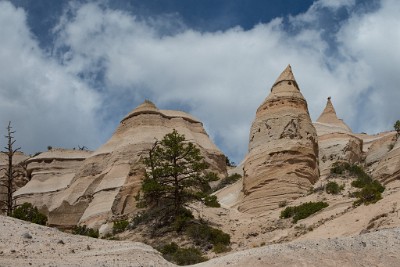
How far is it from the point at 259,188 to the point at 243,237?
5.65 meters

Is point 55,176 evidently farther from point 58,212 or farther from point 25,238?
point 25,238

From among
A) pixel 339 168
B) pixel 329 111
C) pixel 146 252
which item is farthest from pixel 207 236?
pixel 329 111

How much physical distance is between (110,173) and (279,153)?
1513 centimetres

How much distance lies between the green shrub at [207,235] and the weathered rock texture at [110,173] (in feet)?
37.5

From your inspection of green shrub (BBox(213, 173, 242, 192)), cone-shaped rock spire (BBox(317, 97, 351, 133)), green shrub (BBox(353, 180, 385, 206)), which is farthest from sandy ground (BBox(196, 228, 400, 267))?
cone-shaped rock spire (BBox(317, 97, 351, 133))

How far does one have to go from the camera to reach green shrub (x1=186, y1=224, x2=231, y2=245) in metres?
27.1

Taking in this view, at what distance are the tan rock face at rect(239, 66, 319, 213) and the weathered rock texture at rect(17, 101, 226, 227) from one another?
7578 mm

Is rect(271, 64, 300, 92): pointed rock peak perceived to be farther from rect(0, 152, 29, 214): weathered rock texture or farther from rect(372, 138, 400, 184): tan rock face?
rect(0, 152, 29, 214): weathered rock texture

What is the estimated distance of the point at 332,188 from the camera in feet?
103

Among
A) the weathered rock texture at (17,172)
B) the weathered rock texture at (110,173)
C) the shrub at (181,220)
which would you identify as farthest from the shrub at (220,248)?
the weathered rock texture at (17,172)

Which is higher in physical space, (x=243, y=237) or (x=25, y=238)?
(x=243, y=237)

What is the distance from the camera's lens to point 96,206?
1646 inches

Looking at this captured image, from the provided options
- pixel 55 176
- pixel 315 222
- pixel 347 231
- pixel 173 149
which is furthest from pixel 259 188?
pixel 55 176

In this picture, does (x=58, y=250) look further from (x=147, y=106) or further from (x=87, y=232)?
(x=147, y=106)
